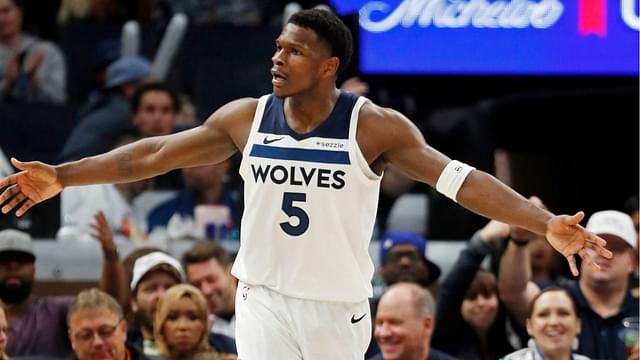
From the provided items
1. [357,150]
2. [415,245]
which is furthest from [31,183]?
[415,245]

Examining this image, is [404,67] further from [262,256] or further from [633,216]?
[262,256]

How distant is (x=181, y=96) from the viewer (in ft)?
35.1

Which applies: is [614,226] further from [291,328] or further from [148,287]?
[291,328]

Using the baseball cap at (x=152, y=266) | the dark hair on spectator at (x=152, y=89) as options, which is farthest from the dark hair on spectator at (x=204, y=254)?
the dark hair on spectator at (x=152, y=89)

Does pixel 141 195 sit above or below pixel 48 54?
below

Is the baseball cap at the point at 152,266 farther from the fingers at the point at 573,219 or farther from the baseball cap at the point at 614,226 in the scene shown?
the fingers at the point at 573,219

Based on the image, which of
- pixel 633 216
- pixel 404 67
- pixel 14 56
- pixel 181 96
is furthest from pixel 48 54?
pixel 633 216

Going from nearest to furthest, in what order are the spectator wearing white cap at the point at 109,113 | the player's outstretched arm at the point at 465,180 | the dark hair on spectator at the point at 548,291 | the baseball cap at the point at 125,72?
the player's outstretched arm at the point at 465,180, the dark hair on spectator at the point at 548,291, the spectator wearing white cap at the point at 109,113, the baseball cap at the point at 125,72

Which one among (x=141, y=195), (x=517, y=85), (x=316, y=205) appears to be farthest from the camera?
(x=517, y=85)

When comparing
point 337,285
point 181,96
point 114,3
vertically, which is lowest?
point 337,285

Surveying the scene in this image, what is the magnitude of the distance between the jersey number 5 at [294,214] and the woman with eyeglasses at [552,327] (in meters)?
2.17

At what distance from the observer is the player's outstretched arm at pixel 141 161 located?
19.4ft

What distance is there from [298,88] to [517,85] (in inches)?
224

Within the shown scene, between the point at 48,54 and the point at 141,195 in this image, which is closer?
the point at 141,195
